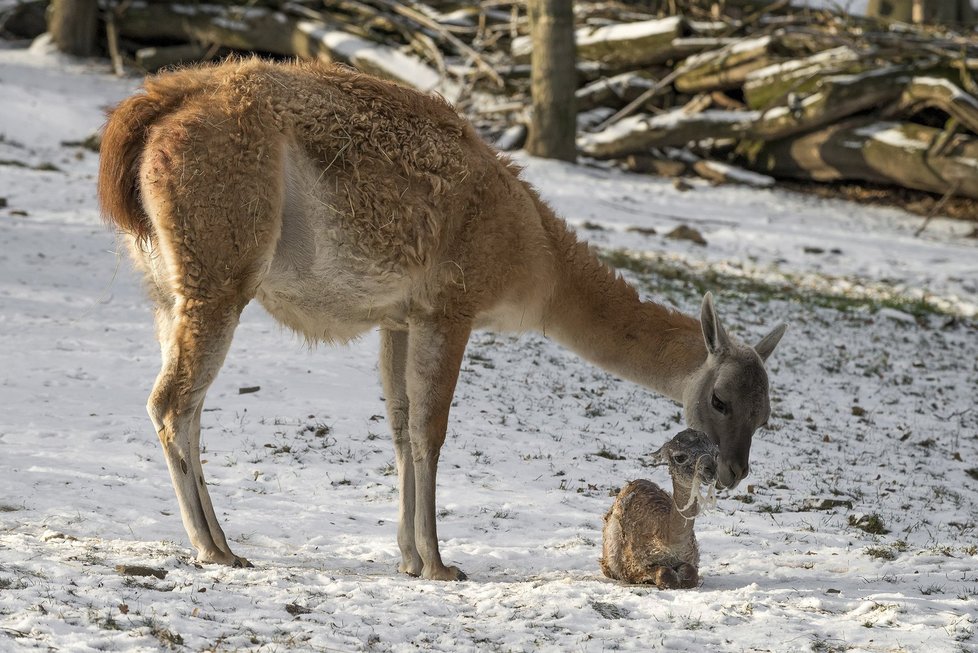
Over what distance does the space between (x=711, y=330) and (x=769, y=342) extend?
0.48 metres

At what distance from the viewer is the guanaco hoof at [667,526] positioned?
16.3ft

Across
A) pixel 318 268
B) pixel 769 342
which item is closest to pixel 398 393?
pixel 318 268

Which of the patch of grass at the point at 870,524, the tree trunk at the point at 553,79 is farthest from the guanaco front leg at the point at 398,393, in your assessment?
the tree trunk at the point at 553,79

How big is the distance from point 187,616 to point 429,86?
13804mm

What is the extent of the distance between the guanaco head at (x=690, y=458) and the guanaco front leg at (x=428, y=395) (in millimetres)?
1130

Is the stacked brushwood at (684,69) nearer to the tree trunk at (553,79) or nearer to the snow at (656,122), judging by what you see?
the snow at (656,122)

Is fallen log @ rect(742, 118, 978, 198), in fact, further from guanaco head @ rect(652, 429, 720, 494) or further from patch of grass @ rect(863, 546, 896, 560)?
guanaco head @ rect(652, 429, 720, 494)

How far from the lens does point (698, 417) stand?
19.0ft

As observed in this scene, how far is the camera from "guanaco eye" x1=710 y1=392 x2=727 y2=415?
575cm

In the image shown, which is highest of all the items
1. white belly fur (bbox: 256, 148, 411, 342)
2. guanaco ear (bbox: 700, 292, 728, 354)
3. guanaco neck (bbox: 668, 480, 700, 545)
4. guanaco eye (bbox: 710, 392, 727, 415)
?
white belly fur (bbox: 256, 148, 411, 342)

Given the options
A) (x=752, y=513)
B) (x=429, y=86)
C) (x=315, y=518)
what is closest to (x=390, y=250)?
(x=315, y=518)

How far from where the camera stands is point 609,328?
6.09 meters

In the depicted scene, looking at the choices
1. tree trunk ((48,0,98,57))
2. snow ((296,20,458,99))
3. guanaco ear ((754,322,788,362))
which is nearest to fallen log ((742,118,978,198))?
snow ((296,20,458,99))

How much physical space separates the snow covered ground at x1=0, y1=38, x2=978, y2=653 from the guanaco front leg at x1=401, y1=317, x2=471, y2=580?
33 cm
